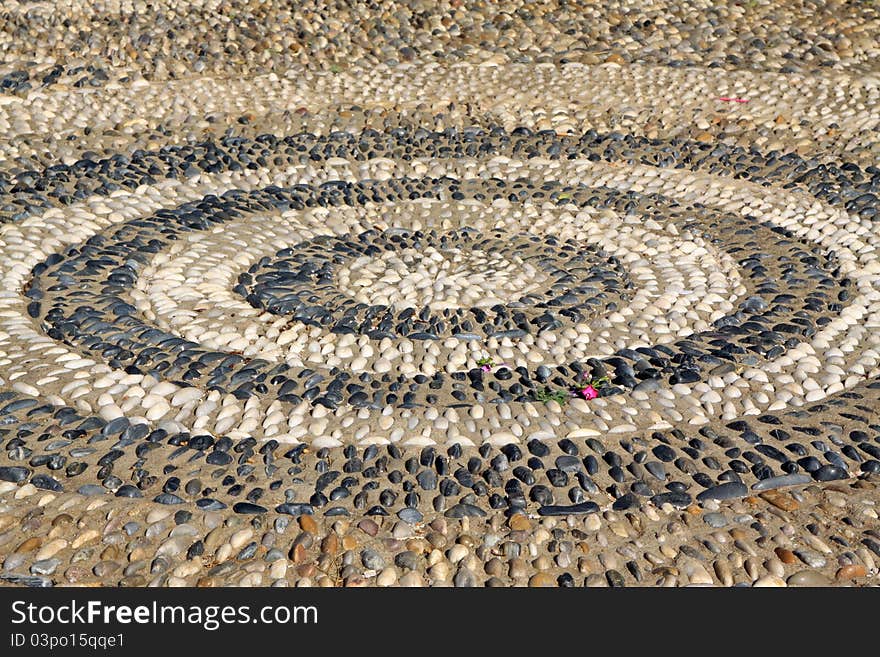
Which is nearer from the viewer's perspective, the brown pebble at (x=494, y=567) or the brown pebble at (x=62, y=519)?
the brown pebble at (x=494, y=567)

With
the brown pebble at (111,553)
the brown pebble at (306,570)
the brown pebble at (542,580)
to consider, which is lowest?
the brown pebble at (111,553)

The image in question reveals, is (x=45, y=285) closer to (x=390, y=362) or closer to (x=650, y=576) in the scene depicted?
(x=390, y=362)

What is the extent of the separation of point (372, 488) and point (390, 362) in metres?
1.51

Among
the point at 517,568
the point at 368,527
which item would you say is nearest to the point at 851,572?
the point at 517,568

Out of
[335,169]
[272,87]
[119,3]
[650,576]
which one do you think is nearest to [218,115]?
[272,87]

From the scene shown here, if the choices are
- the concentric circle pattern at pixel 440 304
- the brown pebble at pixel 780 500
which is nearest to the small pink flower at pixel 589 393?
the concentric circle pattern at pixel 440 304

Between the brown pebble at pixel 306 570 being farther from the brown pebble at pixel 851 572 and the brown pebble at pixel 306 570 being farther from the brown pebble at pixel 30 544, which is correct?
the brown pebble at pixel 851 572

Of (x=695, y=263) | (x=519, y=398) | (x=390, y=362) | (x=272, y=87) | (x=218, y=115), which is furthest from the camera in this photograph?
(x=272, y=87)

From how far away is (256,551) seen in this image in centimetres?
495

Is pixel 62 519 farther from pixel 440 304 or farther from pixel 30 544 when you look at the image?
pixel 440 304

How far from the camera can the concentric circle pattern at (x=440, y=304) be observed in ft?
16.9

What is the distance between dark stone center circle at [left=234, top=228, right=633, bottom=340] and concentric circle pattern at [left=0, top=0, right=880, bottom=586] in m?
0.04

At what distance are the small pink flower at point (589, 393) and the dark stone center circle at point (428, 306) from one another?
3.00 feet

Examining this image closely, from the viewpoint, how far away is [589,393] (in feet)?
21.2
